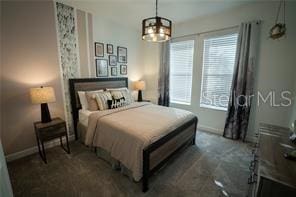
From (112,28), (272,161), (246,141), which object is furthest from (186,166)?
(112,28)

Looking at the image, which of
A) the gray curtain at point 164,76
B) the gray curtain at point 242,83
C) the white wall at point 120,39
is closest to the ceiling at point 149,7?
the white wall at point 120,39

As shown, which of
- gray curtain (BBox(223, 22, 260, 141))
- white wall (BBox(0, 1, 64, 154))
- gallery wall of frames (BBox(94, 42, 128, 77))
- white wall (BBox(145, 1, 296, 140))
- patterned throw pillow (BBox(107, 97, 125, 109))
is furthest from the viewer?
gallery wall of frames (BBox(94, 42, 128, 77))

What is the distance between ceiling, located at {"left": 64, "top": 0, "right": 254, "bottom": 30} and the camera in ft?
9.00

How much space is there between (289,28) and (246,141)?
88.2 inches

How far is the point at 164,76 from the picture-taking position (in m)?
4.22

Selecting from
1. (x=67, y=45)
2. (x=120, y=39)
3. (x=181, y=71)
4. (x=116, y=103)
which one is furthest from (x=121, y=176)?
(x=120, y=39)

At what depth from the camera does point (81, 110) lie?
9.99 ft

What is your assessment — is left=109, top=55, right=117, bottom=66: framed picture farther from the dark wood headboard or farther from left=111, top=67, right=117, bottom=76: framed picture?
the dark wood headboard

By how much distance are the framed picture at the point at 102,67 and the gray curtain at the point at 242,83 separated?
2.93m

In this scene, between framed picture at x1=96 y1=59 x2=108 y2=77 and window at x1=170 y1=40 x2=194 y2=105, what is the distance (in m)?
1.81

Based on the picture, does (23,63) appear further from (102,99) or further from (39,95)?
(102,99)

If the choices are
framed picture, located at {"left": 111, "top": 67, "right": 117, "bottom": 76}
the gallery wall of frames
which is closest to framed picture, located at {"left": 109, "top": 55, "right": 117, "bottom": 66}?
the gallery wall of frames

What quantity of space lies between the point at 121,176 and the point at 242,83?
2.85 metres

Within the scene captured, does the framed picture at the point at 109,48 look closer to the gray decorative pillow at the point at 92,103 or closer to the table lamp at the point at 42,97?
the gray decorative pillow at the point at 92,103
